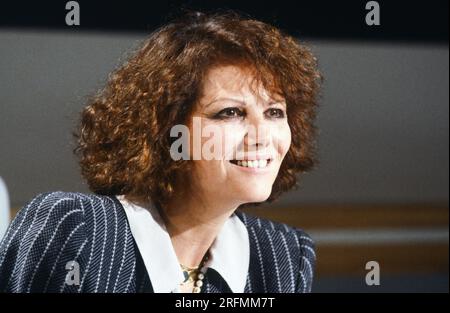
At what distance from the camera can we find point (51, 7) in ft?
5.07

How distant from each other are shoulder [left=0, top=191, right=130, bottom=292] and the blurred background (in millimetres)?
133

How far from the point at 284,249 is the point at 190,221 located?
19cm

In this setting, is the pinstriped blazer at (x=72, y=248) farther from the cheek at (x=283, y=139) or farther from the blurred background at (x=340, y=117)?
the cheek at (x=283, y=139)

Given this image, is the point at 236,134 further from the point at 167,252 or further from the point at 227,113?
the point at 167,252

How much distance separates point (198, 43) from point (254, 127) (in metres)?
0.18

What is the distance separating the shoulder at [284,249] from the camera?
145 cm

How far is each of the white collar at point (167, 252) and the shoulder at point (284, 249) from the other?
31 millimetres

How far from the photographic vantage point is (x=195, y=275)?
4.61 ft

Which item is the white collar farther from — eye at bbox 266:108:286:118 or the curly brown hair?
eye at bbox 266:108:286:118

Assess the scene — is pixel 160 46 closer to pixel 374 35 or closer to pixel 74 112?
pixel 74 112

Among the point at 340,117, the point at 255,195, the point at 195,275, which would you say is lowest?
the point at 195,275

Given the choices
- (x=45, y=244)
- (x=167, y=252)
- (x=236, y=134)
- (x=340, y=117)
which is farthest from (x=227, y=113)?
(x=340, y=117)

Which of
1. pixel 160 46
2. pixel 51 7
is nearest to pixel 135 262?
pixel 160 46

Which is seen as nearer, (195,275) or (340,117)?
(195,275)
